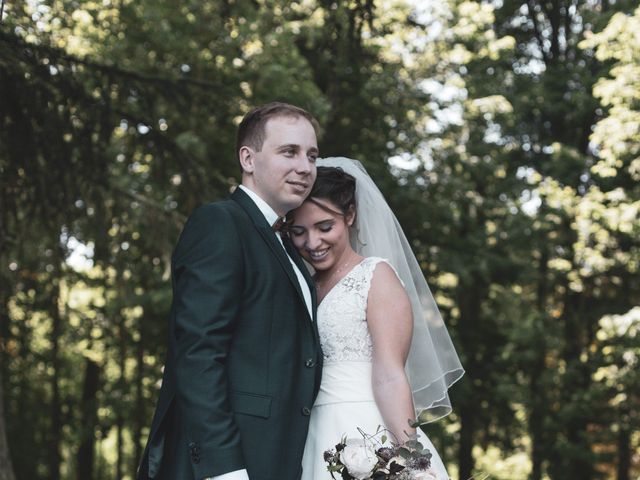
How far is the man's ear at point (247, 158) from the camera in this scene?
11.0 feet

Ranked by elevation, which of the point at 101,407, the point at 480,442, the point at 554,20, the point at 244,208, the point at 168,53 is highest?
the point at 554,20

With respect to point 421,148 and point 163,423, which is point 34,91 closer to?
point 163,423

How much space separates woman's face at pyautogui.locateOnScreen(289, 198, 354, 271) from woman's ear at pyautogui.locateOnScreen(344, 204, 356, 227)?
3 cm

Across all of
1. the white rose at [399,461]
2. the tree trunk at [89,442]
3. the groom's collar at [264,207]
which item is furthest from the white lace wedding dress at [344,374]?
the tree trunk at [89,442]

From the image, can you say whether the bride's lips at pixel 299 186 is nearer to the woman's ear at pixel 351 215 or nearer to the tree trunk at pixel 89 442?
the woman's ear at pixel 351 215

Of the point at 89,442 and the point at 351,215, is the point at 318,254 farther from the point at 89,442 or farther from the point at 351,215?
the point at 89,442

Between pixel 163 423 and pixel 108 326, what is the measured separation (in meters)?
9.82

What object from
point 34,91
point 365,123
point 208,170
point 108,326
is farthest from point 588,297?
point 34,91

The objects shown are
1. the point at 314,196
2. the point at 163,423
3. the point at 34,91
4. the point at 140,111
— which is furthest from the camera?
the point at 140,111

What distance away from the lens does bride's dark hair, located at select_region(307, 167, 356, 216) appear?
3.64 metres

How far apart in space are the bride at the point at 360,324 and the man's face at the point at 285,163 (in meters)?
0.32

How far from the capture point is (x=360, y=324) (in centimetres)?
356

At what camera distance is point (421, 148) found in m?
13.7

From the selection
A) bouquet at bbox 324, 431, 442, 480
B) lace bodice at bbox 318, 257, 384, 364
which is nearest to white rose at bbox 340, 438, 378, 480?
bouquet at bbox 324, 431, 442, 480
